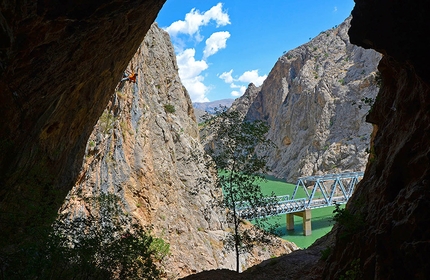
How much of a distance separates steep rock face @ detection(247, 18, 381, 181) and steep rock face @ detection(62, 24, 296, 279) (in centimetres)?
2915

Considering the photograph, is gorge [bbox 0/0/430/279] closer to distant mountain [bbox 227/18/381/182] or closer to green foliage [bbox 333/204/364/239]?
green foliage [bbox 333/204/364/239]

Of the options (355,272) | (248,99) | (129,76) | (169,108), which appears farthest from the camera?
(248,99)

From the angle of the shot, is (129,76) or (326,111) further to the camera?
(326,111)

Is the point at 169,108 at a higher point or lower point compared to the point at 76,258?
higher

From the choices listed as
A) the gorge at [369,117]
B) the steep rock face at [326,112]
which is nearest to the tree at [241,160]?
the gorge at [369,117]

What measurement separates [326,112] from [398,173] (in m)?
48.4

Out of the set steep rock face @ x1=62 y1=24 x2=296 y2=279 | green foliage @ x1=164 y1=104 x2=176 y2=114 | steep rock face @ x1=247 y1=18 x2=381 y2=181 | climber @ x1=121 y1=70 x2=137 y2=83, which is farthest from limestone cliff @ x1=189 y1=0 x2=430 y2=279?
steep rock face @ x1=247 y1=18 x2=381 y2=181

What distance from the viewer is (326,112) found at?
50.4 m

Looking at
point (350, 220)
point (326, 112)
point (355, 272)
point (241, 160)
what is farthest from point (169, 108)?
point (326, 112)

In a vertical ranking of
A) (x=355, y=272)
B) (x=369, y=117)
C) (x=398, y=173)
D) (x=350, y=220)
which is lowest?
(x=355, y=272)

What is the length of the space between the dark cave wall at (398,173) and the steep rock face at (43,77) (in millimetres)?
3621

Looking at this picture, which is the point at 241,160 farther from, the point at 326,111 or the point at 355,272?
the point at 326,111

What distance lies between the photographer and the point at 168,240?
1207 cm

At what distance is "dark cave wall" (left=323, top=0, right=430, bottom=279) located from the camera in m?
3.61
